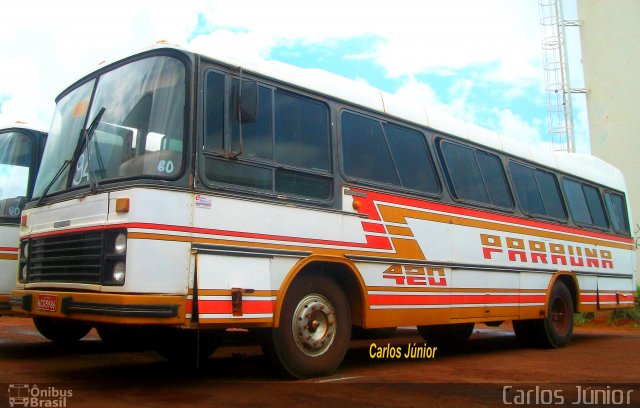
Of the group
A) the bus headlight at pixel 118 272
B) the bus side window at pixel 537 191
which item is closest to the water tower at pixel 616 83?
the bus side window at pixel 537 191

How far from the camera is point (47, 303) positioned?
5.82 metres

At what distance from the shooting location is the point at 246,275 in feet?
18.9

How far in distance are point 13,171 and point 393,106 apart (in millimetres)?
5137

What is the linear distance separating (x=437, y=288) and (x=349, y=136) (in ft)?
7.36

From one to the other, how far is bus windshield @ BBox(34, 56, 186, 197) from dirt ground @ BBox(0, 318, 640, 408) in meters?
1.88

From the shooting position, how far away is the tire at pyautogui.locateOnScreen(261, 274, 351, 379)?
604 cm

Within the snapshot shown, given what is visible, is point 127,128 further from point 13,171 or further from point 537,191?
point 537,191

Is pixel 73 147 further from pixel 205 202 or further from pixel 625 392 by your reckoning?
pixel 625 392

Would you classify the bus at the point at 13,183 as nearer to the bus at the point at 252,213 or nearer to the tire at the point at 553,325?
the bus at the point at 252,213

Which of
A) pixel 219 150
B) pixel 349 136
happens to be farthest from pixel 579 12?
pixel 219 150

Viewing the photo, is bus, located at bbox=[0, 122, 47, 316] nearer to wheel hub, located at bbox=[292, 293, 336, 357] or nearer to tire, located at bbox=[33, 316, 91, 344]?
tire, located at bbox=[33, 316, 91, 344]

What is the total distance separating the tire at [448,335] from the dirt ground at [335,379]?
1.47 feet

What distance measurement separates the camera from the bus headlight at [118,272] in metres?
5.22

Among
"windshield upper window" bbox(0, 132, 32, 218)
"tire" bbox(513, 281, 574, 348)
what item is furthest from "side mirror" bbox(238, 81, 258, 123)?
"tire" bbox(513, 281, 574, 348)
